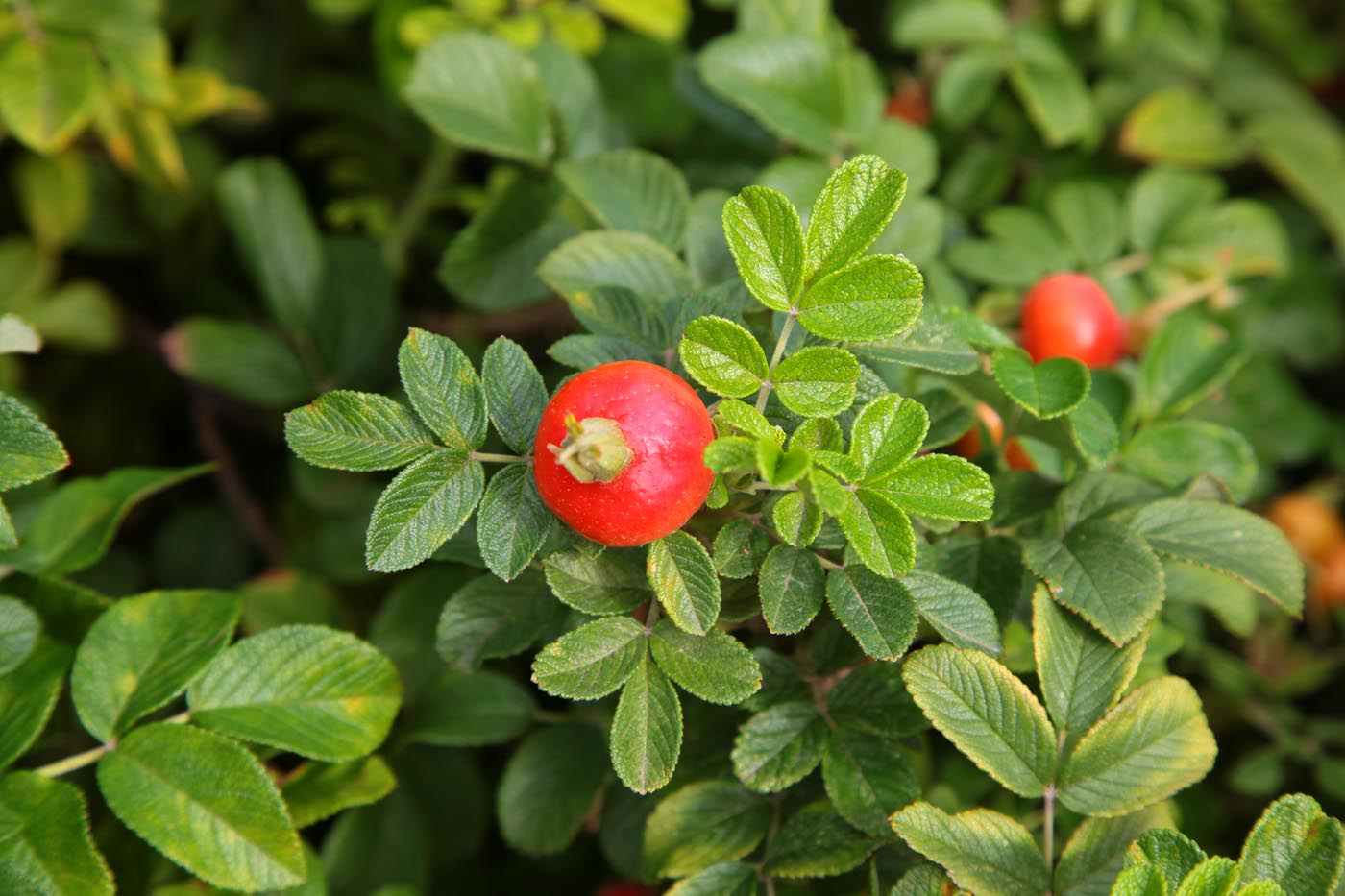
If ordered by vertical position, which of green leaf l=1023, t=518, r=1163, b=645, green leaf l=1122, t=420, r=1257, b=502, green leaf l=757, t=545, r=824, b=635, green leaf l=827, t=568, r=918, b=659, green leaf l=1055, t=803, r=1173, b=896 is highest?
green leaf l=757, t=545, r=824, b=635

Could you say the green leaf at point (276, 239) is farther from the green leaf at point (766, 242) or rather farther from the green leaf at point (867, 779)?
the green leaf at point (867, 779)

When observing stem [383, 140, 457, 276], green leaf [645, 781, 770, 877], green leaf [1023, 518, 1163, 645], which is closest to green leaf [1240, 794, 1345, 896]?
green leaf [1023, 518, 1163, 645]

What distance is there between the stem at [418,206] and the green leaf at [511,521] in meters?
0.96

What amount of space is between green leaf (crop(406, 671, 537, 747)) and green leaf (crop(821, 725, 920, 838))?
37 cm

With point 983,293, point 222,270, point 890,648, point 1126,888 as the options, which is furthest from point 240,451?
point 1126,888

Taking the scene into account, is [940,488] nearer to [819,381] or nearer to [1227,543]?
[819,381]

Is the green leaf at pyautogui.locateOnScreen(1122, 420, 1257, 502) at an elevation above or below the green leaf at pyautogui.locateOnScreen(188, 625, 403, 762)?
above

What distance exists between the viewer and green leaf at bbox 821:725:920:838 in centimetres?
87

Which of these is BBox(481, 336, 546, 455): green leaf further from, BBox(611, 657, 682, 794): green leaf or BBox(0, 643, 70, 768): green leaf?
BBox(0, 643, 70, 768): green leaf

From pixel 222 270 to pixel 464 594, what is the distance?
48.0 inches

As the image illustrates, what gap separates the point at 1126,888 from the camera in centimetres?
76

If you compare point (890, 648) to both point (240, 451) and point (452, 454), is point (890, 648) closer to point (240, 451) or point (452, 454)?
point (452, 454)

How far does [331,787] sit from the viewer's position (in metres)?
1.05

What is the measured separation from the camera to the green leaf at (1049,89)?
4.99 ft
